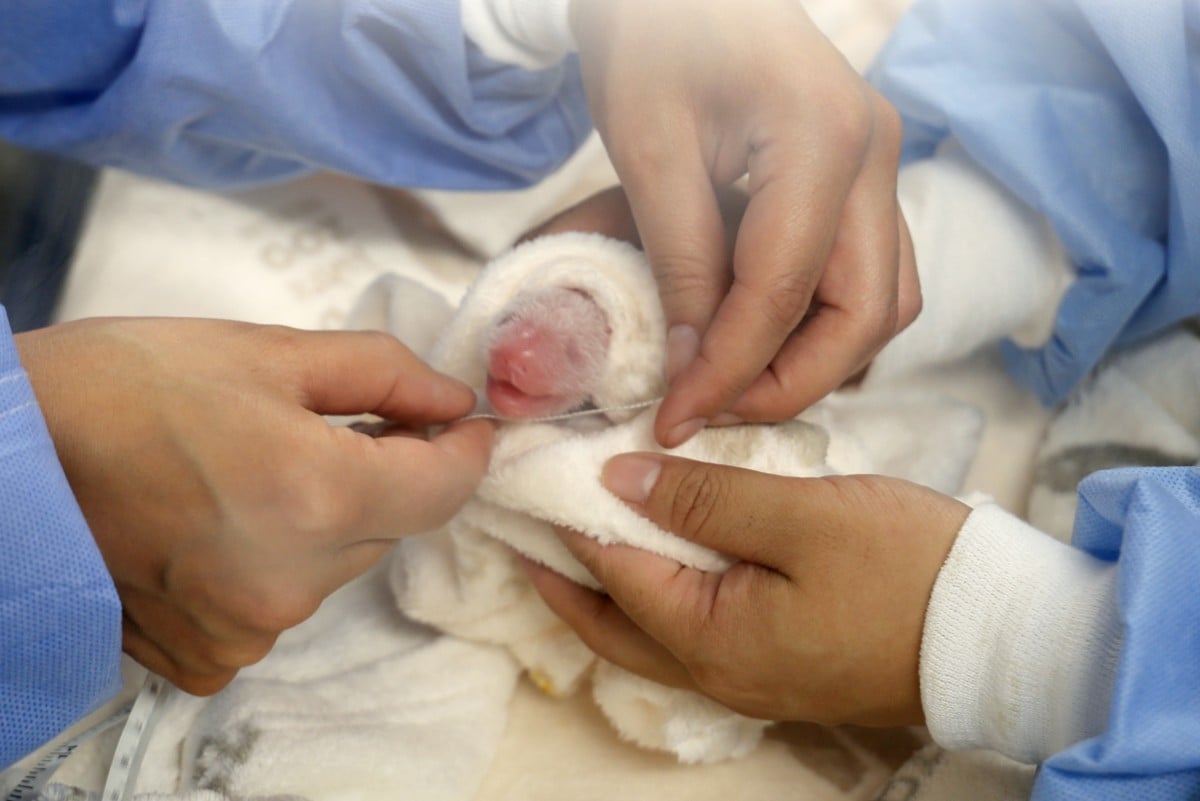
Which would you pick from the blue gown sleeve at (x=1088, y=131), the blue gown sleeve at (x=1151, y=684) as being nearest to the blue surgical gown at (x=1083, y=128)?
the blue gown sleeve at (x=1088, y=131)

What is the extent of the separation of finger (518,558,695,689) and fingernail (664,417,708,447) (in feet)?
0.51

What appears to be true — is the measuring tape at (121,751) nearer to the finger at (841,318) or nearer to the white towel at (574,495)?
the white towel at (574,495)

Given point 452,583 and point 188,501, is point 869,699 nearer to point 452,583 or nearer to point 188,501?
point 452,583

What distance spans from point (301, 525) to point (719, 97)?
0.45 m

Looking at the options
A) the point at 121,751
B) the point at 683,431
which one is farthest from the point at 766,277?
the point at 121,751

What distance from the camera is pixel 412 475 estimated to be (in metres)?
0.63

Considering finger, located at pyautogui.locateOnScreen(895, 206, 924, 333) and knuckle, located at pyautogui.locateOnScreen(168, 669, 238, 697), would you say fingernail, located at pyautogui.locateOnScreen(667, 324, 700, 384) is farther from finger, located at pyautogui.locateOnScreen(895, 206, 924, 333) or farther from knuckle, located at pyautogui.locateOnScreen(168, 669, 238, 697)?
knuckle, located at pyautogui.locateOnScreen(168, 669, 238, 697)

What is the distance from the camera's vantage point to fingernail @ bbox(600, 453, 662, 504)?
683 mm

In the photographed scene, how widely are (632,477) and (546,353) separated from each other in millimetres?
110

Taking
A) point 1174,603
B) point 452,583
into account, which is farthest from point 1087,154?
point 452,583

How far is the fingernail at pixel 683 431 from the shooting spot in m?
0.69

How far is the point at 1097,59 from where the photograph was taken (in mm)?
948

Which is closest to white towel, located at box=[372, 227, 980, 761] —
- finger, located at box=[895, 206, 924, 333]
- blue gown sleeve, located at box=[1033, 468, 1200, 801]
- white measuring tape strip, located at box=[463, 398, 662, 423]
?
white measuring tape strip, located at box=[463, 398, 662, 423]

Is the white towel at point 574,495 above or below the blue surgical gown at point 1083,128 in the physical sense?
below
